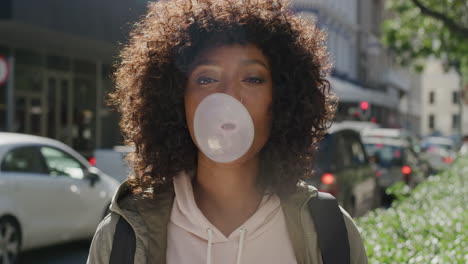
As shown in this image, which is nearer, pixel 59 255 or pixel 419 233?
pixel 419 233

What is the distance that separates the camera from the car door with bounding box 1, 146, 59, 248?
22.4 feet

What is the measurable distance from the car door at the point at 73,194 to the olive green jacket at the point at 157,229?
582 centimetres

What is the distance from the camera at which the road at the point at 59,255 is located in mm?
7289

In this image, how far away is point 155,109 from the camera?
204 centimetres

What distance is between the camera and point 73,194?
7688mm

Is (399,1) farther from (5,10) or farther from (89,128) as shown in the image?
(89,128)

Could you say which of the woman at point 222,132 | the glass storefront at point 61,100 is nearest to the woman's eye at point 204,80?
the woman at point 222,132

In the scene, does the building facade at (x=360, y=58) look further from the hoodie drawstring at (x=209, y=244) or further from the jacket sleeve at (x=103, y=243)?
the jacket sleeve at (x=103, y=243)

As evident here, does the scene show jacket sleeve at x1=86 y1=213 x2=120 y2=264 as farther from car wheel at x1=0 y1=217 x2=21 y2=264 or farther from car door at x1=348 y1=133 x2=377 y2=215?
car door at x1=348 y1=133 x2=377 y2=215

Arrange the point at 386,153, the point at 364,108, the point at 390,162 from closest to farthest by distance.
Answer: the point at 390,162 < the point at 386,153 < the point at 364,108

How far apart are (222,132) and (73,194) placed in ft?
20.9

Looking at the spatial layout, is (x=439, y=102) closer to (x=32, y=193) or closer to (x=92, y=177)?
(x=92, y=177)

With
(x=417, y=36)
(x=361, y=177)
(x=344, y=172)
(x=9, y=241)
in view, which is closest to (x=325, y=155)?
(x=344, y=172)

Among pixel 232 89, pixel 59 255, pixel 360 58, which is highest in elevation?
pixel 360 58
